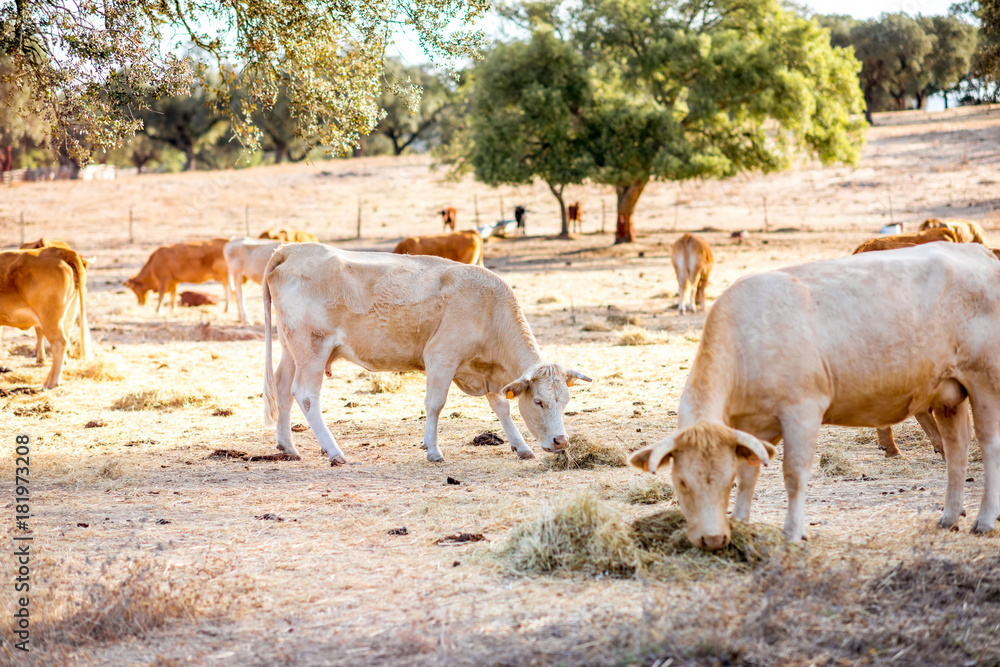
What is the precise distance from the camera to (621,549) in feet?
16.4

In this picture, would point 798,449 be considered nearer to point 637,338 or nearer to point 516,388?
point 516,388

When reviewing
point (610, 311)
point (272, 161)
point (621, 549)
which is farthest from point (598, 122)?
point (272, 161)

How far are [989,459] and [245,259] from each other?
15730 mm

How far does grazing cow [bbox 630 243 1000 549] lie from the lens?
16.7 ft

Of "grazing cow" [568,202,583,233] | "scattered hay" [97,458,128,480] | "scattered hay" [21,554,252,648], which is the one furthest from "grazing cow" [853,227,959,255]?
"grazing cow" [568,202,583,233]

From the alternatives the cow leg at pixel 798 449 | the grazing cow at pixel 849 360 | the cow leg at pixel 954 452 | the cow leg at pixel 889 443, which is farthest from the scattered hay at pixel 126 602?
the cow leg at pixel 889 443

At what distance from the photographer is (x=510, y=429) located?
8.40 m

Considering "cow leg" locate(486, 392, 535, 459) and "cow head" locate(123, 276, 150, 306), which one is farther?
"cow head" locate(123, 276, 150, 306)

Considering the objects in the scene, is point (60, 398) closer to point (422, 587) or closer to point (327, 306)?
point (327, 306)

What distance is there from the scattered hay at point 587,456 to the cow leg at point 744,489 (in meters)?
2.24

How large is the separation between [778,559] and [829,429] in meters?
4.67

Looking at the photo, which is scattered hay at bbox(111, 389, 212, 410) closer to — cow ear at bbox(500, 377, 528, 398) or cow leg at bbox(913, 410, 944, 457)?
cow ear at bbox(500, 377, 528, 398)

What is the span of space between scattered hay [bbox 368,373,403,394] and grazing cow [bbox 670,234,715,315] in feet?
26.6

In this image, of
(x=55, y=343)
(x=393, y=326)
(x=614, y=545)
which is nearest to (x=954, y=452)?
(x=614, y=545)
